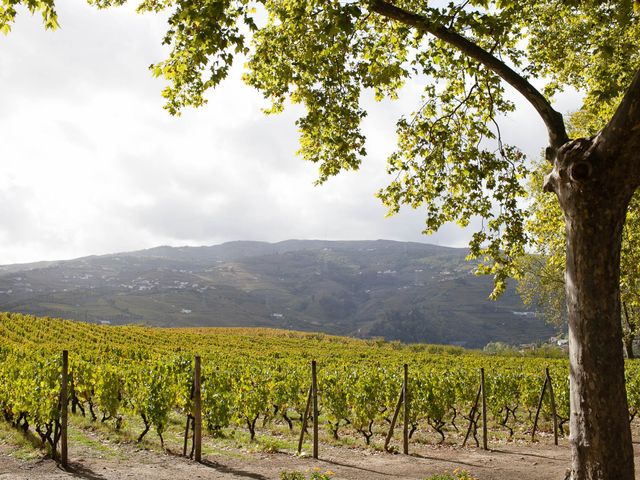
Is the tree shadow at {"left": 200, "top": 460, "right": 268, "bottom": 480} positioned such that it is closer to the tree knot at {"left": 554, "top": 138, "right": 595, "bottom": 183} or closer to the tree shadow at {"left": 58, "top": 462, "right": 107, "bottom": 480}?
the tree shadow at {"left": 58, "top": 462, "right": 107, "bottom": 480}

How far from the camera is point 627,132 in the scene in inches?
236

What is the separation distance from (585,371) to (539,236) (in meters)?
10.8

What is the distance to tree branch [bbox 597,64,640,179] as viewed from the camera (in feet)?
19.5

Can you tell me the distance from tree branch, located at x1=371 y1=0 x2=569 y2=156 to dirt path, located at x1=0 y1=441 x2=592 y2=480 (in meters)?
6.78

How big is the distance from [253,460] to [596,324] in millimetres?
8009

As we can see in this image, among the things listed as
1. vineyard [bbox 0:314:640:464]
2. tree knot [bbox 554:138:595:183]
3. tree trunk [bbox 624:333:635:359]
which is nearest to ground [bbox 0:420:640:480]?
vineyard [bbox 0:314:640:464]

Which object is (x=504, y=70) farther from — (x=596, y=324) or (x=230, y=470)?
(x=230, y=470)

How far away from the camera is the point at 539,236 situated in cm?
1598

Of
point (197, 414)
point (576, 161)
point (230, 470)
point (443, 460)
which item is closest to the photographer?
point (576, 161)

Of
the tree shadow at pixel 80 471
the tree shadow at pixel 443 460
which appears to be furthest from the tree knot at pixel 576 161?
the tree shadow at pixel 80 471

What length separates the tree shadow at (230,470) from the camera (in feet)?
31.6

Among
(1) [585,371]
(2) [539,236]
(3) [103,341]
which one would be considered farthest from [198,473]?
(3) [103,341]

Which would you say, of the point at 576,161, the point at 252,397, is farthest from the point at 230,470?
the point at 576,161

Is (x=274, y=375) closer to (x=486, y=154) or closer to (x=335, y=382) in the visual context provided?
(x=335, y=382)
